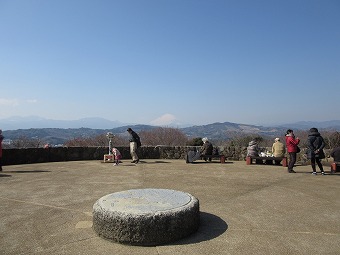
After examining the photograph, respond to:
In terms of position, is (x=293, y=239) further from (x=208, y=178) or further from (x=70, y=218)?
(x=208, y=178)

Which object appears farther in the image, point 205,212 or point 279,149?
point 279,149

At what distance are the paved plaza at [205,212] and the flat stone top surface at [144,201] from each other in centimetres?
45

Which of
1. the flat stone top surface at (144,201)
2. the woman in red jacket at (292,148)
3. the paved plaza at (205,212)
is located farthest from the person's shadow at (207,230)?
the woman in red jacket at (292,148)

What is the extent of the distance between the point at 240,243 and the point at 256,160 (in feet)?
29.3

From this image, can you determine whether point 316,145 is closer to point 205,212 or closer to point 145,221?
point 205,212

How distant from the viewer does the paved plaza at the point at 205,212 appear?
352 cm

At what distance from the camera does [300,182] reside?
773 centimetres

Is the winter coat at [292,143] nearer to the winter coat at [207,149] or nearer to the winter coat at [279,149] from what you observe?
the winter coat at [279,149]

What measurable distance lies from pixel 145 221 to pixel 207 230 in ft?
3.49

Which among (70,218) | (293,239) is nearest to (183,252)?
(293,239)

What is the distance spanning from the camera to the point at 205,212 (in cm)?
493

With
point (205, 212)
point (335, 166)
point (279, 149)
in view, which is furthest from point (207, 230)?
point (279, 149)

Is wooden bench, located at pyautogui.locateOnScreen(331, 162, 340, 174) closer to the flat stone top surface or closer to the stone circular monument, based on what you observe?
the flat stone top surface

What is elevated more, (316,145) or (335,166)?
(316,145)
